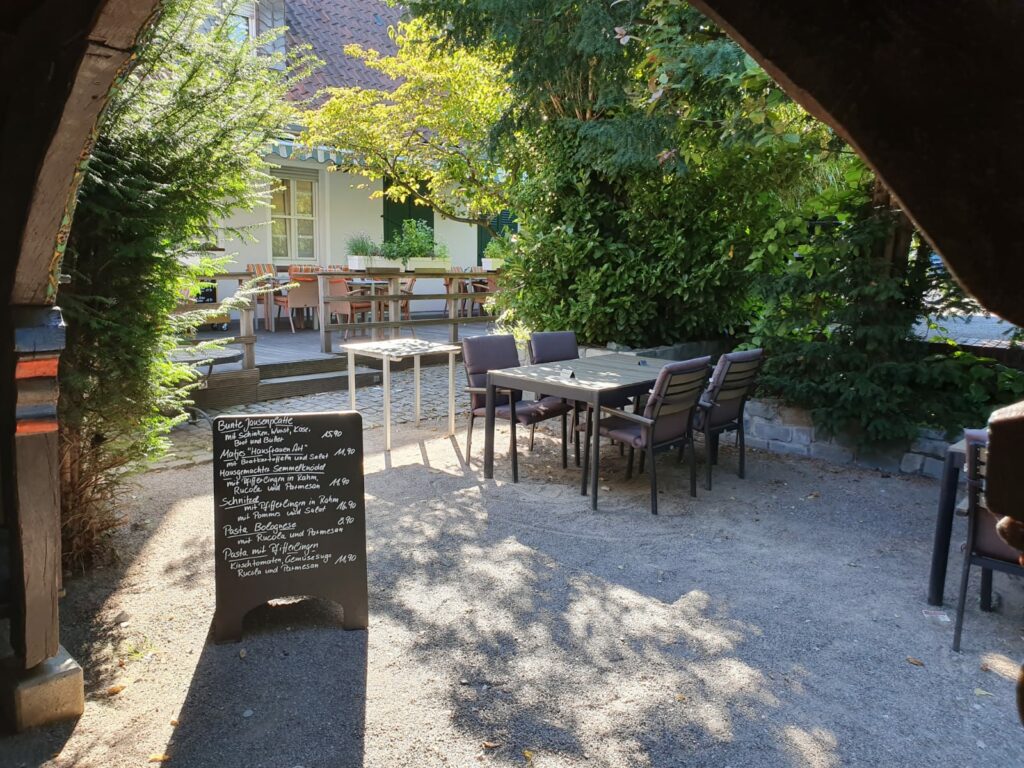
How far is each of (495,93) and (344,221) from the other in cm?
488

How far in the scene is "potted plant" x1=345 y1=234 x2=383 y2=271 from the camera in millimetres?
12773

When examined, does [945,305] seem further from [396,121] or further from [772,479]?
[396,121]

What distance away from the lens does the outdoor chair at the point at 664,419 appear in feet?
17.8

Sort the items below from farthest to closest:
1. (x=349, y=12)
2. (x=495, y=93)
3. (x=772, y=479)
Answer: (x=349, y=12) → (x=495, y=93) → (x=772, y=479)

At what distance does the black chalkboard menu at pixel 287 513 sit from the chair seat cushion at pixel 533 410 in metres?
2.95

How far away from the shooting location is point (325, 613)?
3.98m

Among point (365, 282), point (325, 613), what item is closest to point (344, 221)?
point (365, 282)

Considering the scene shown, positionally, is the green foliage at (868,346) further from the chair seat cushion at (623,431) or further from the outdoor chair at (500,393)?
the outdoor chair at (500,393)

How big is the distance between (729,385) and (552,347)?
185cm

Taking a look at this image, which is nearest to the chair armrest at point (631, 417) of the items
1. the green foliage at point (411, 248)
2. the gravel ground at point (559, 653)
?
the gravel ground at point (559, 653)

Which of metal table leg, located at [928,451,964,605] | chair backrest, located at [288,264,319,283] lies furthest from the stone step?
metal table leg, located at [928,451,964,605]

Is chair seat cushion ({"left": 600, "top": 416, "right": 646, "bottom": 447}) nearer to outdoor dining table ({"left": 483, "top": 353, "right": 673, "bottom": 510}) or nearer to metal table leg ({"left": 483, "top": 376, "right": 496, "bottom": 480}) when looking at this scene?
outdoor dining table ({"left": 483, "top": 353, "right": 673, "bottom": 510})

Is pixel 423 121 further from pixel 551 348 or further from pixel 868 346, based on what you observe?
pixel 868 346

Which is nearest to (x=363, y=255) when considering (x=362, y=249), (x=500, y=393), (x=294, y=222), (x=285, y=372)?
(x=362, y=249)
